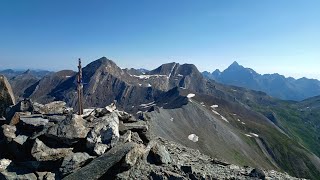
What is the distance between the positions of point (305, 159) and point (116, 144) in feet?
529

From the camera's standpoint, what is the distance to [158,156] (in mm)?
30812

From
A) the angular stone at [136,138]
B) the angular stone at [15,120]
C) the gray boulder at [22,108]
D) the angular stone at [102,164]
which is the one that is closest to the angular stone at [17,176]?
the angular stone at [102,164]

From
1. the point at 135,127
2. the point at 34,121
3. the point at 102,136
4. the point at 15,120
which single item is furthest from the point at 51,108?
the point at 102,136

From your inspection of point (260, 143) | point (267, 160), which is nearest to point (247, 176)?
point (267, 160)

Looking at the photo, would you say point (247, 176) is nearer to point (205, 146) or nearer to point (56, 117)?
point (56, 117)

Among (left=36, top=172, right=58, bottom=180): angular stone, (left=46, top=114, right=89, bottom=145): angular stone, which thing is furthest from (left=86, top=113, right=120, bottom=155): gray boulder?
(left=36, top=172, right=58, bottom=180): angular stone

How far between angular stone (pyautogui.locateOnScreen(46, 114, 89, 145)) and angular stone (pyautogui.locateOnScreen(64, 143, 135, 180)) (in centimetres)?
339

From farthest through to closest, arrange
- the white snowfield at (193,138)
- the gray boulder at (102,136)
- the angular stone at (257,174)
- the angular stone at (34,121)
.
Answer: the white snowfield at (193,138), the angular stone at (34,121), the angular stone at (257,174), the gray boulder at (102,136)

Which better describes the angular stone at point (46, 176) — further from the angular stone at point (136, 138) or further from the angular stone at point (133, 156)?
the angular stone at point (136, 138)

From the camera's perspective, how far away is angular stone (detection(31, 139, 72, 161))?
2878 centimetres

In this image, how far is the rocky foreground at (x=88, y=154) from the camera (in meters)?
27.7

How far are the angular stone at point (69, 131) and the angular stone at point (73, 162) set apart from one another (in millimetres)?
1844

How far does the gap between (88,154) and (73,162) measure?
156 centimetres

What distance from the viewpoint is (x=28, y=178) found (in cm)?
2777
